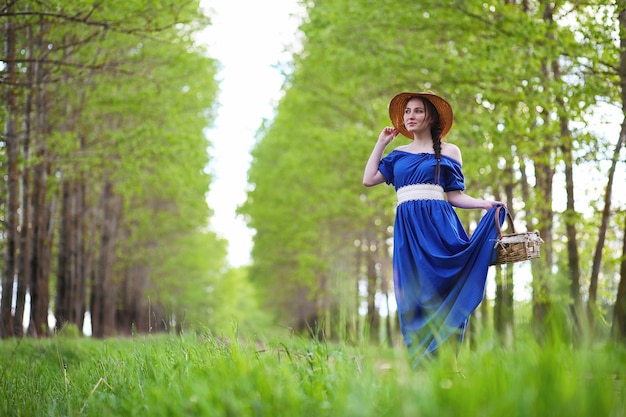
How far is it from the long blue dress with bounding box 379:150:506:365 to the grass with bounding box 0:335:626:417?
2.72ft

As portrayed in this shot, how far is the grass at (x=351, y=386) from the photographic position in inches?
89.0

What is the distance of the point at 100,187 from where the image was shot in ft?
61.9

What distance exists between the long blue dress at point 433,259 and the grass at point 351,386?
828 mm

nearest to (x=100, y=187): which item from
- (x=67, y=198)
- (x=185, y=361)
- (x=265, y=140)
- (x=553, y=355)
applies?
(x=67, y=198)

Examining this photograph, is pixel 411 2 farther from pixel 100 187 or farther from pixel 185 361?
pixel 100 187

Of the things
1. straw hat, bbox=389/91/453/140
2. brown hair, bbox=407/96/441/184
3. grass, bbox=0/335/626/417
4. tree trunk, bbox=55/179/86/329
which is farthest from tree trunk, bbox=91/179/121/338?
grass, bbox=0/335/626/417

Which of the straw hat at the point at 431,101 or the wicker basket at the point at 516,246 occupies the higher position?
the straw hat at the point at 431,101

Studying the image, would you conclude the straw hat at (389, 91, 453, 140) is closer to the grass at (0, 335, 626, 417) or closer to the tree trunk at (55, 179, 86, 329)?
the grass at (0, 335, 626, 417)

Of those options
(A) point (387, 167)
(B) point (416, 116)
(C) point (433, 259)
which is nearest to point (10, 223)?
(A) point (387, 167)

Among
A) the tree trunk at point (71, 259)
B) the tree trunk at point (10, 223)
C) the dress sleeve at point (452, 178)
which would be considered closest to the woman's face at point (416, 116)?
the dress sleeve at point (452, 178)

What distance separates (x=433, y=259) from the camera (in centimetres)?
485

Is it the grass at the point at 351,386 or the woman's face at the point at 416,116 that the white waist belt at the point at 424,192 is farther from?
the grass at the point at 351,386

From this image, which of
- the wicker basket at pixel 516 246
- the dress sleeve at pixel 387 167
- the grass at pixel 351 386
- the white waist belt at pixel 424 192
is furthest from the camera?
the dress sleeve at pixel 387 167

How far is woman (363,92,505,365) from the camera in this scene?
4.68 metres
